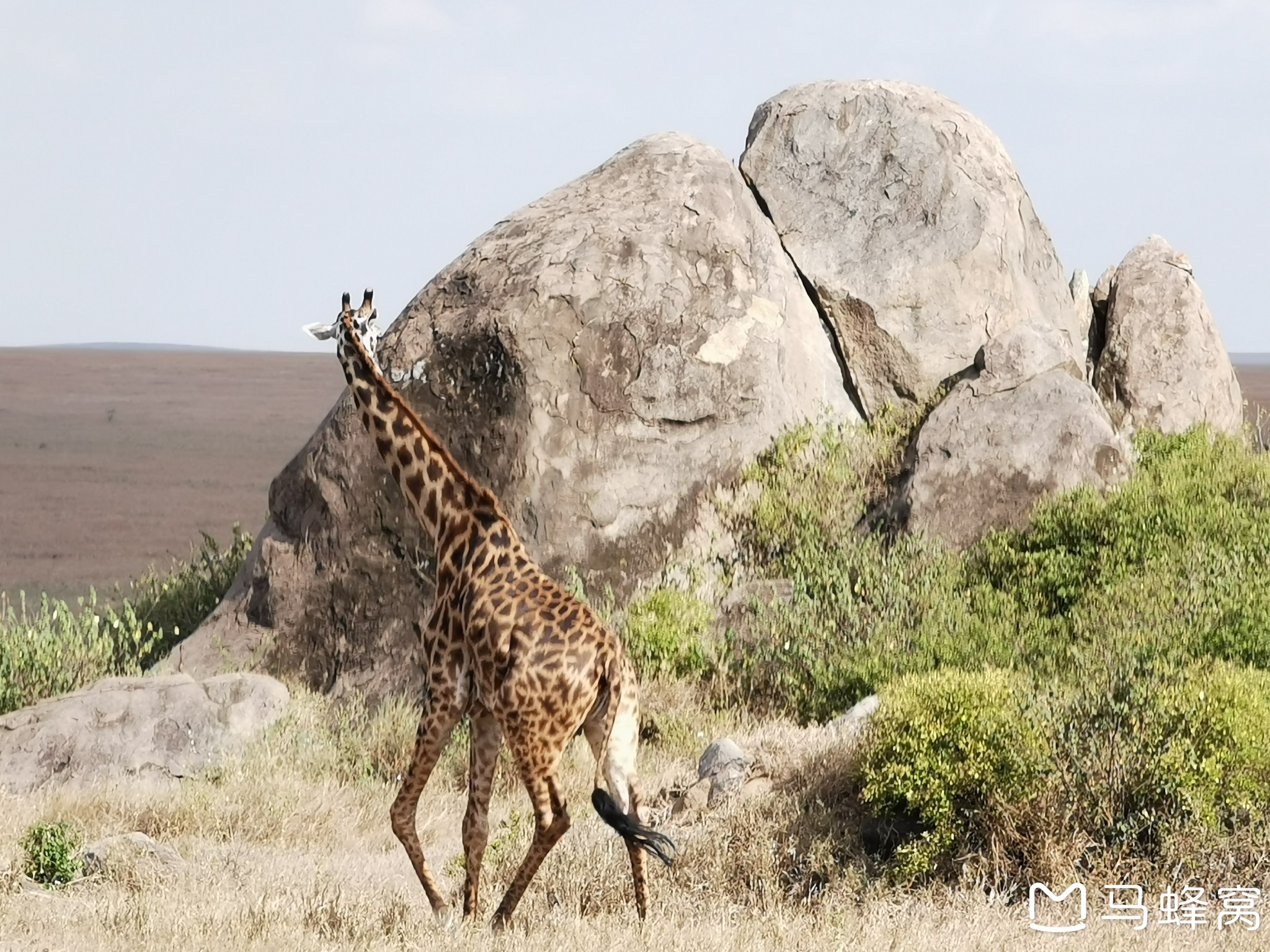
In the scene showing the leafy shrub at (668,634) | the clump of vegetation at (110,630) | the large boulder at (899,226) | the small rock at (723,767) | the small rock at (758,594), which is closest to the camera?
the small rock at (723,767)

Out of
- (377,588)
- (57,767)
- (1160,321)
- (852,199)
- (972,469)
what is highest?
(852,199)

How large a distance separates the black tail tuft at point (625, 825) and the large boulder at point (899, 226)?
24.4 feet

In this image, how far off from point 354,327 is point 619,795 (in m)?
2.76

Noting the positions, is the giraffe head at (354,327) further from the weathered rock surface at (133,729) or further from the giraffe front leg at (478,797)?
the weathered rock surface at (133,729)

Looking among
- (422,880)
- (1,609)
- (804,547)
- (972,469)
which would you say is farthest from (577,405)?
(1,609)

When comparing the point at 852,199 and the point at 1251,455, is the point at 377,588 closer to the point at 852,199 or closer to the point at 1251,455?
the point at 852,199

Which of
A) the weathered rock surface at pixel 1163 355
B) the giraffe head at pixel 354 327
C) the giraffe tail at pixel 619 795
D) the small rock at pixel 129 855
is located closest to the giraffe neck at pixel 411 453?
the giraffe head at pixel 354 327

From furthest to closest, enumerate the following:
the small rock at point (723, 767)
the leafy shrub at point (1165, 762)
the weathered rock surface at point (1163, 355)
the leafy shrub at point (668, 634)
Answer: the weathered rock surface at point (1163, 355) → the leafy shrub at point (668, 634) → the small rock at point (723, 767) → the leafy shrub at point (1165, 762)

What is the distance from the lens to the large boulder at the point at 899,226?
13555mm

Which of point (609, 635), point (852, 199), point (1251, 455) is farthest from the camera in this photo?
point (852, 199)

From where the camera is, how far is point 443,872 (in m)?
8.41

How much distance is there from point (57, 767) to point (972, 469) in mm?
6939

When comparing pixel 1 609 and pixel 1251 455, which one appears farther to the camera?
pixel 1 609

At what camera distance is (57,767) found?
10.2 metres
